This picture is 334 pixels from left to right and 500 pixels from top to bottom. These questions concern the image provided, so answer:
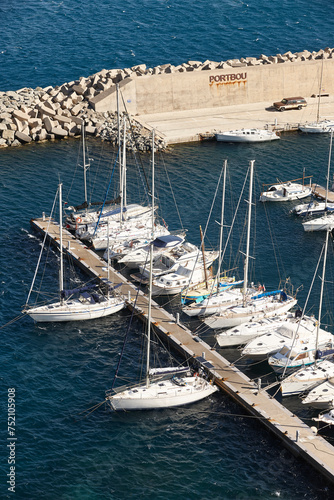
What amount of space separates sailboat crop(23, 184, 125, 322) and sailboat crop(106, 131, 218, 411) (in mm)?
9835

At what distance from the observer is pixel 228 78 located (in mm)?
104875

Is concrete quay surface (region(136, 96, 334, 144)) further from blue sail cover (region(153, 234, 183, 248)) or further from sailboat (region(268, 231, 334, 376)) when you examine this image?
sailboat (region(268, 231, 334, 376))

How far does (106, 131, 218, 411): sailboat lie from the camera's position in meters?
52.3

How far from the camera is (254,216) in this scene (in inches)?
3174

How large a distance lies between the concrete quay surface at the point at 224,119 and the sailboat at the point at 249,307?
3529 centimetres

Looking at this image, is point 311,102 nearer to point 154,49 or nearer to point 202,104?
point 202,104

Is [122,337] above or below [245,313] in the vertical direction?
below

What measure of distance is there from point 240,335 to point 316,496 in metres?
15.3

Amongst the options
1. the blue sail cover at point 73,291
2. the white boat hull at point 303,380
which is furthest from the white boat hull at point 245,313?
the blue sail cover at point 73,291

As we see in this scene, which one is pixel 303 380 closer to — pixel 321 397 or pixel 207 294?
pixel 321 397

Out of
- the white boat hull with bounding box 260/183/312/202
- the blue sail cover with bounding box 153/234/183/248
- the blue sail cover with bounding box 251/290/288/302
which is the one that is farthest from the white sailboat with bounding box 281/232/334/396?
the white boat hull with bounding box 260/183/312/202

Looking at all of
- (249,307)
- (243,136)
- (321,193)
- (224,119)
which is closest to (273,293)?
(249,307)

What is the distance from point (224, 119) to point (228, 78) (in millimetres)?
6701

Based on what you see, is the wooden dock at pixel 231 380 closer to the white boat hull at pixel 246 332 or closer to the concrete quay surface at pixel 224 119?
the white boat hull at pixel 246 332
